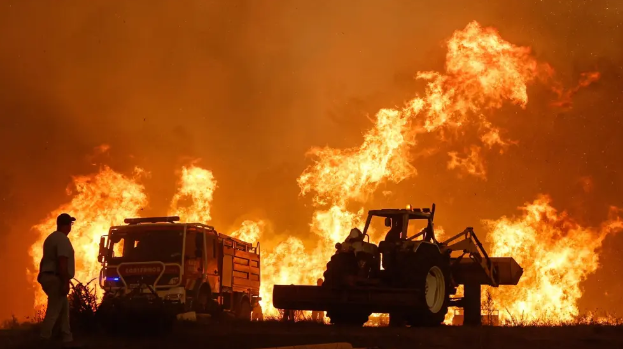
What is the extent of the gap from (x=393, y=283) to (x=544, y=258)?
20582mm

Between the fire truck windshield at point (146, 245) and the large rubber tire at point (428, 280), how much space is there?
23.0ft

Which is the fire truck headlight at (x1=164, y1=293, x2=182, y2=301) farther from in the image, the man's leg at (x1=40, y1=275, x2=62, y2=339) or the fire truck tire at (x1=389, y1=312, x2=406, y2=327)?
the man's leg at (x1=40, y1=275, x2=62, y2=339)

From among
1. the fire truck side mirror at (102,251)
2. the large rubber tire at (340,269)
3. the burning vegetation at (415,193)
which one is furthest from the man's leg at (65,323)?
the burning vegetation at (415,193)

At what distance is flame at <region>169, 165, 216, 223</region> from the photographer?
4388cm

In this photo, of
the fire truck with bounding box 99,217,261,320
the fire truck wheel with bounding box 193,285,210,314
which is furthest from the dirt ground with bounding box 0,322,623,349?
the fire truck wheel with bounding box 193,285,210,314

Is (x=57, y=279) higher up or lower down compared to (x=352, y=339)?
higher up

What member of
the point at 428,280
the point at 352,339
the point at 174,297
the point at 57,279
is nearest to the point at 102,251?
the point at 174,297

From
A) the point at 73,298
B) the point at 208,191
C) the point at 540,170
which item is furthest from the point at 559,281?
the point at 73,298

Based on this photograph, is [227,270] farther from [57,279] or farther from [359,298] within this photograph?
[57,279]

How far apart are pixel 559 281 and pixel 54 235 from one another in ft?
93.8

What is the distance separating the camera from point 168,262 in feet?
71.7

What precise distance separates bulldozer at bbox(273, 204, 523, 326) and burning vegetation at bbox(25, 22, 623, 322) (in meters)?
18.1

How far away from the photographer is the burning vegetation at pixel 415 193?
36938 mm

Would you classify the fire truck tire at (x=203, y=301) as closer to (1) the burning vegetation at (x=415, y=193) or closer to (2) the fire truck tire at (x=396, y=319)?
(2) the fire truck tire at (x=396, y=319)
